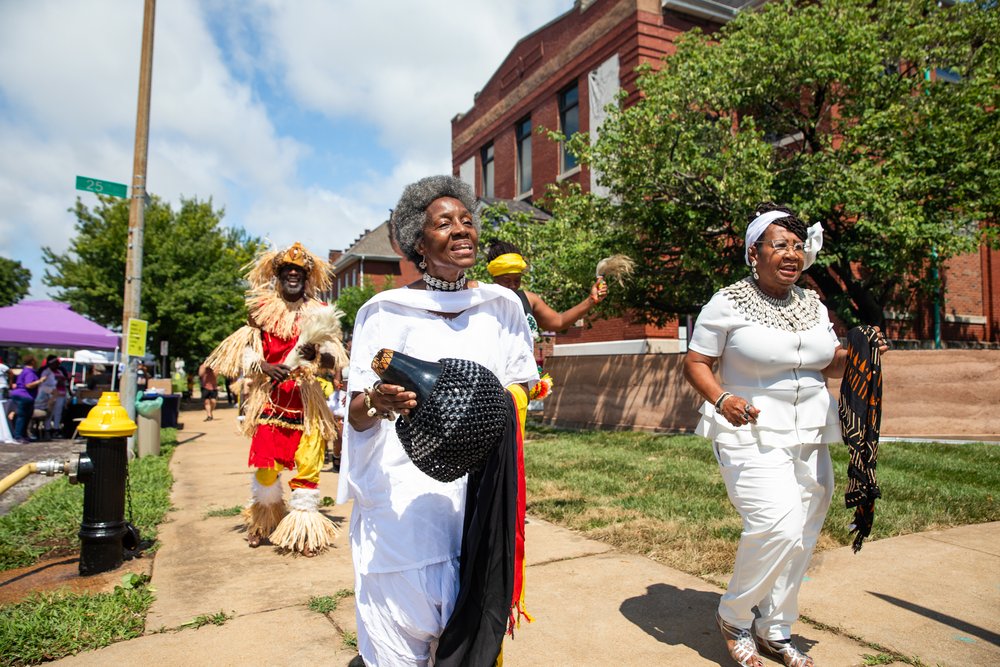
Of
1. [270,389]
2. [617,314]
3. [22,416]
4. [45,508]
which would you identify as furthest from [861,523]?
[22,416]

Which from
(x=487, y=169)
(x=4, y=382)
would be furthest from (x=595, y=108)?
(x=4, y=382)

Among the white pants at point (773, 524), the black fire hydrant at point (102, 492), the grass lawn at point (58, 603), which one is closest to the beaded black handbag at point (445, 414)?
the white pants at point (773, 524)

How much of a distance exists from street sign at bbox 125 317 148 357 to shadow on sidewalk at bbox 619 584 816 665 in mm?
7741

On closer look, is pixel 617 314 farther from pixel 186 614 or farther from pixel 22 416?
pixel 22 416

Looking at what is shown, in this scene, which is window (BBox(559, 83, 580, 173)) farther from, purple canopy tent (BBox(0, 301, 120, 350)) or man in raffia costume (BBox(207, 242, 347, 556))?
man in raffia costume (BBox(207, 242, 347, 556))

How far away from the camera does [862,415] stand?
3.09 metres

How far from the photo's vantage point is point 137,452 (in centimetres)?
1024

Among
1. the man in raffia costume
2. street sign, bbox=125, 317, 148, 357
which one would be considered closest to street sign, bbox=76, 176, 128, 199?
street sign, bbox=125, 317, 148, 357

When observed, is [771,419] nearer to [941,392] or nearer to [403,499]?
[403,499]

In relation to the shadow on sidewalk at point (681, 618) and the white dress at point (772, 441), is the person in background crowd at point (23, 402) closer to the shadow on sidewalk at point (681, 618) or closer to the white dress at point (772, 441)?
the shadow on sidewalk at point (681, 618)

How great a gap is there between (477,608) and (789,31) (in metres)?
11.2

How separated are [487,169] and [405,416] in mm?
26459

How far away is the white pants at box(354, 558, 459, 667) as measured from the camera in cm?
208

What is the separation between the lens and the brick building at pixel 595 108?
18312 millimetres
